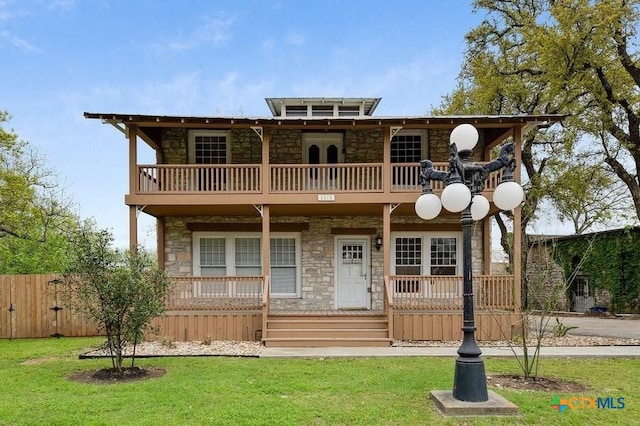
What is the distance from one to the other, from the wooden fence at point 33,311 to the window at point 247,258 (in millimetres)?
3532

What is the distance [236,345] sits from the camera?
10.6 meters

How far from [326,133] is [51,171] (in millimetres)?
14962

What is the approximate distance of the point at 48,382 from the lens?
7.25m

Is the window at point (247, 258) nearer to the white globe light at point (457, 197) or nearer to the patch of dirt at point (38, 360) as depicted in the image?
the patch of dirt at point (38, 360)

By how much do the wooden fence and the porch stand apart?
3.27m

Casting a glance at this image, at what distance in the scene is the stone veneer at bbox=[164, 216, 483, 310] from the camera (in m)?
13.3

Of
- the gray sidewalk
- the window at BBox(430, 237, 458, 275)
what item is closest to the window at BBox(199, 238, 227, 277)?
the gray sidewalk

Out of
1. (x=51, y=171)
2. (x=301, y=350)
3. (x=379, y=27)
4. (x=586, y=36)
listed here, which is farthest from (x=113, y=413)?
(x=51, y=171)

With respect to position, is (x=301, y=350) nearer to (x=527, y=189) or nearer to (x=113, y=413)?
(x=113, y=413)

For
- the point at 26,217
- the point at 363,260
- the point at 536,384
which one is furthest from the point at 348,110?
the point at 26,217

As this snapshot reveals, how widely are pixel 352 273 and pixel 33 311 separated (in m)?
9.00

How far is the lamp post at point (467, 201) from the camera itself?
584 cm

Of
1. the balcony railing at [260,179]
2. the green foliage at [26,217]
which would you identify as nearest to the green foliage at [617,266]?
the balcony railing at [260,179]

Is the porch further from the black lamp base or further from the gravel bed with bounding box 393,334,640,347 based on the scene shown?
the black lamp base
